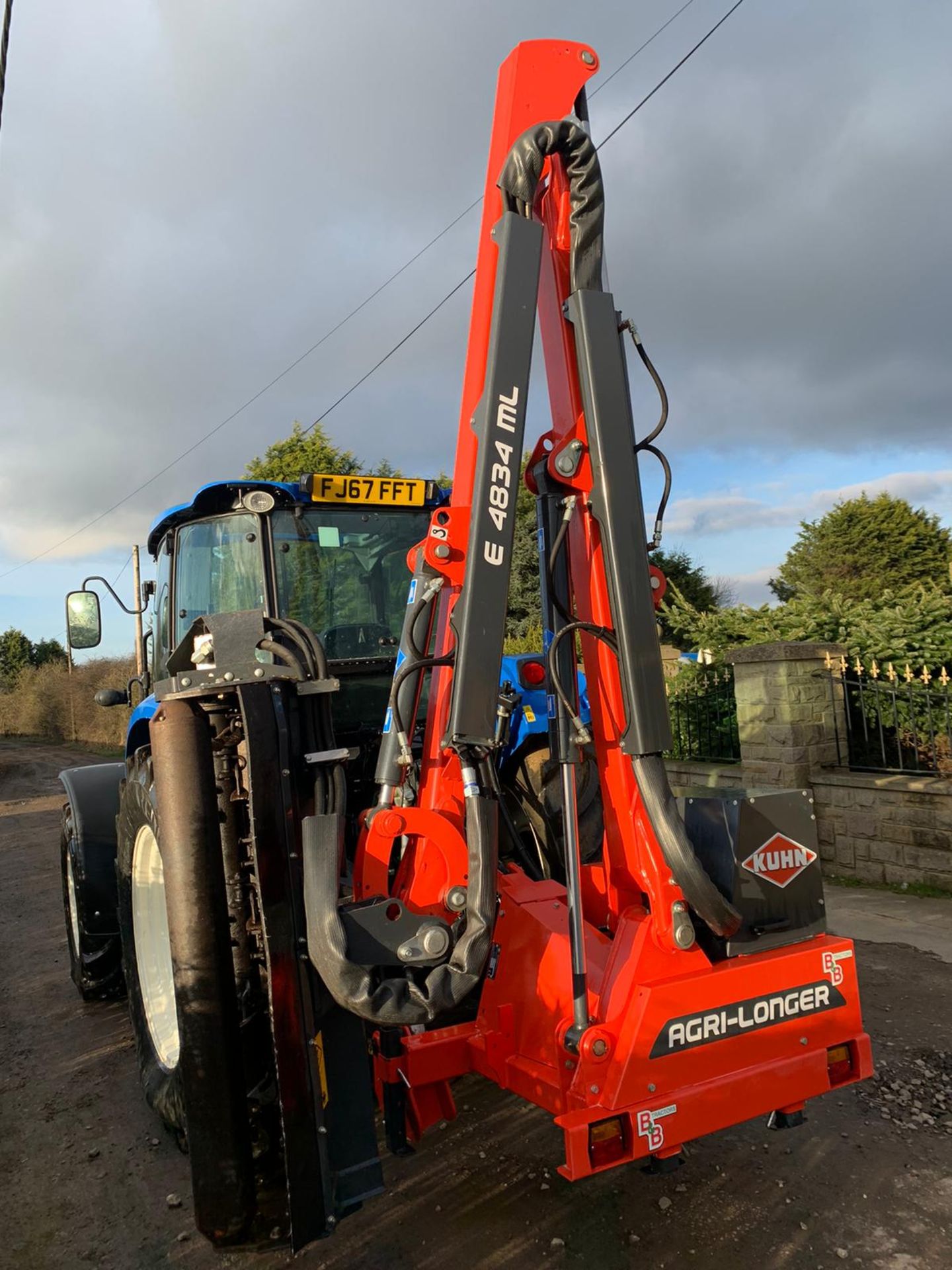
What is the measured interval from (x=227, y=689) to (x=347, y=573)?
5.91 feet

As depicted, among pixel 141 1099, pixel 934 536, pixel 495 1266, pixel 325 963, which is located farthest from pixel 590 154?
pixel 934 536

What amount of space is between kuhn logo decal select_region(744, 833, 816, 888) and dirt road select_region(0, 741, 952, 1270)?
41.6 inches

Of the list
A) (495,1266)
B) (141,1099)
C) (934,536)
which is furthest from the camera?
(934,536)

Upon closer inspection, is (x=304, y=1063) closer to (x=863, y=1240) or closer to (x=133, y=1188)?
(x=133, y=1188)

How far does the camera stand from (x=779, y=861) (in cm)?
273

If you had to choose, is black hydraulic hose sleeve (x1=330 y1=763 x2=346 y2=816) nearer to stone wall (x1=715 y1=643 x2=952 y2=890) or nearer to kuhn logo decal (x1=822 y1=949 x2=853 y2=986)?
kuhn logo decal (x1=822 y1=949 x2=853 y2=986)

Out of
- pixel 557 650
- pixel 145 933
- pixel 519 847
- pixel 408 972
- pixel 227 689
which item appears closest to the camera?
pixel 408 972

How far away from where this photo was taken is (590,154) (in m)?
2.74

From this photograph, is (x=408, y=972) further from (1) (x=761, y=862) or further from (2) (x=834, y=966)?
(2) (x=834, y=966)

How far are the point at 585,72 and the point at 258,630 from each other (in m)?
2.10

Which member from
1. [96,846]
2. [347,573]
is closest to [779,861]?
[347,573]

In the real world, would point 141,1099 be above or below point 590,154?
below

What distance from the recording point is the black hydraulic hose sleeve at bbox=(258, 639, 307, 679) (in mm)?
2629

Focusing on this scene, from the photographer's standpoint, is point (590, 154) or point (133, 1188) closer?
point (590, 154)
